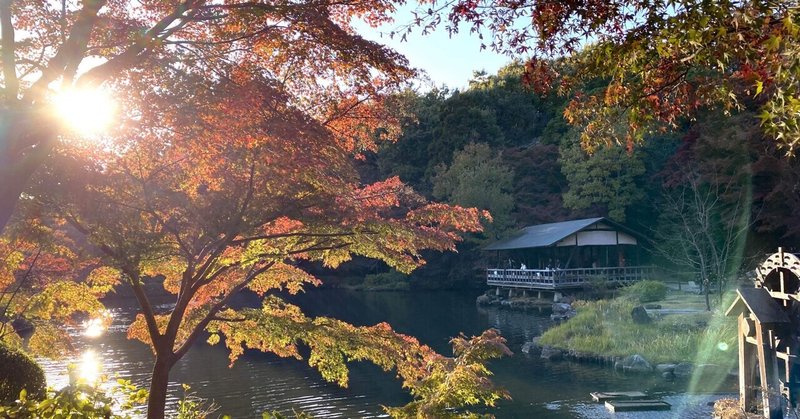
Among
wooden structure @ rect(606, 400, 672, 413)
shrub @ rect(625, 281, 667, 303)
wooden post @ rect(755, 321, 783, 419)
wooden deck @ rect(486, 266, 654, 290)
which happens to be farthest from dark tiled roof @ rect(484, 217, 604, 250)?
wooden post @ rect(755, 321, 783, 419)

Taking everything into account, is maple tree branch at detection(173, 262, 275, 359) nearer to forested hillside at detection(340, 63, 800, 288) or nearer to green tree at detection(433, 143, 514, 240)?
forested hillside at detection(340, 63, 800, 288)

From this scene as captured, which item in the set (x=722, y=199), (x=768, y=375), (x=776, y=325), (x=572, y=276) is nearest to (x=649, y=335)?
(x=722, y=199)

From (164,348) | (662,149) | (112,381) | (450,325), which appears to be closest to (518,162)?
(662,149)

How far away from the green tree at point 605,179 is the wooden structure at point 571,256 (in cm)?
259

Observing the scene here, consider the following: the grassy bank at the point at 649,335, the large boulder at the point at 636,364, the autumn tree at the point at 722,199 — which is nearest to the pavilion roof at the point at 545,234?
the autumn tree at the point at 722,199

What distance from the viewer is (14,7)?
5.42m

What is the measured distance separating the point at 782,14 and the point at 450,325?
20.2 meters

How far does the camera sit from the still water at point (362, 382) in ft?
38.7

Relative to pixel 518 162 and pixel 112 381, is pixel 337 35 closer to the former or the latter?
pixel 112 381

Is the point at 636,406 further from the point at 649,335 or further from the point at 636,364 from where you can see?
the point at 649,335

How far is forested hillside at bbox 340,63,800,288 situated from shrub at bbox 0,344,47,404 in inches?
451

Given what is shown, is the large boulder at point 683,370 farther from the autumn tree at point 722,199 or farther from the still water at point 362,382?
the autumn tree at point 722,199

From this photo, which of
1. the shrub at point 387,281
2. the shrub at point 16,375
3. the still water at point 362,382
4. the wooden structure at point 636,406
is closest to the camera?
the shrub at point 16,375

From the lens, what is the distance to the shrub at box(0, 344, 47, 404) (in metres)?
7.34
